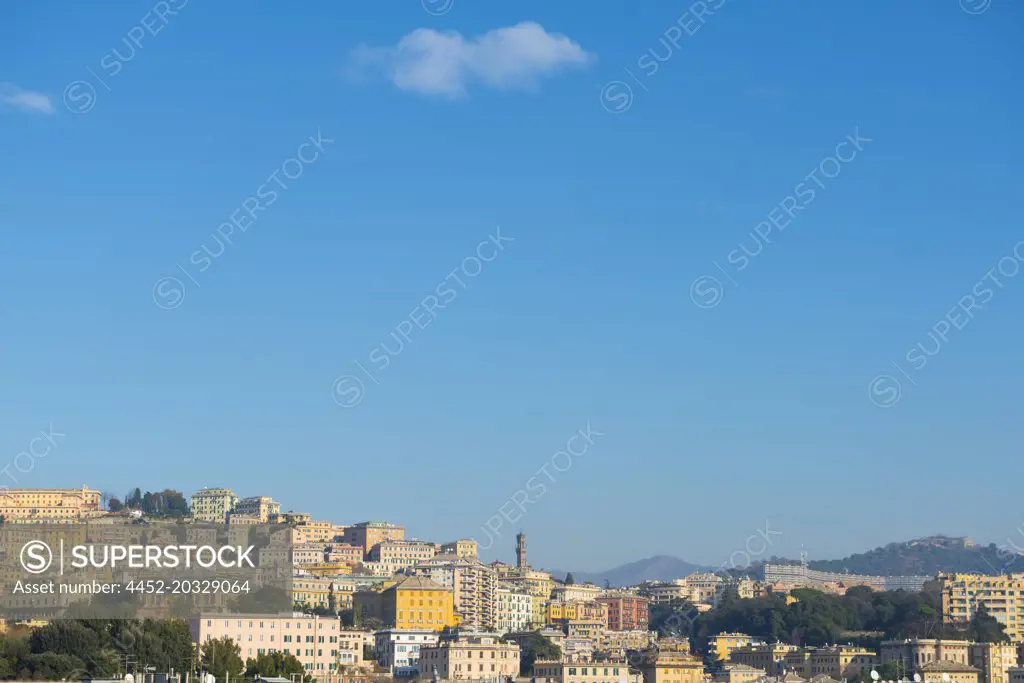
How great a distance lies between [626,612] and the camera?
475 feet

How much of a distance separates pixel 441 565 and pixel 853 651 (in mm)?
30033

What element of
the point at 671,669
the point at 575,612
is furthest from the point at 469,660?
the point at 575,612

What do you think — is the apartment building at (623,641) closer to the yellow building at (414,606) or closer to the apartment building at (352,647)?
the yellow building at (414,606)

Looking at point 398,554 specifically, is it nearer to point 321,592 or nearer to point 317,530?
point 317,530

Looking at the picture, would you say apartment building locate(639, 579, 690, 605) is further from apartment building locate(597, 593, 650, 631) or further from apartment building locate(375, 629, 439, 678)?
A: apartment building locate(375, 629, 439, 678)

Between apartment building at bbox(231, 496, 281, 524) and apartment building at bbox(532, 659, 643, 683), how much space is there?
74776 millimetres

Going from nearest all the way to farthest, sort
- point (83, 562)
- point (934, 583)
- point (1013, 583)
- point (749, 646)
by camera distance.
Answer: point (83, 562), point (749, 646), point (1013, 583), point (934, 583)

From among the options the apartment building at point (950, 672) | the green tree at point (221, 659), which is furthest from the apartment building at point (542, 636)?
the green tree at point (221, 659)

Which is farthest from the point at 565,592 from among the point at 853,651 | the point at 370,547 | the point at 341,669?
the point at 341,669

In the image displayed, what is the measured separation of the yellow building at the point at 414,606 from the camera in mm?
103688

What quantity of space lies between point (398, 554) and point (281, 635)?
7516 cm

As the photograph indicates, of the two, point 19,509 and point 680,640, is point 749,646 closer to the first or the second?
point 680,640

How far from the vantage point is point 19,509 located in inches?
5369

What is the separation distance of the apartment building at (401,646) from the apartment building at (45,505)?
44879 mm
